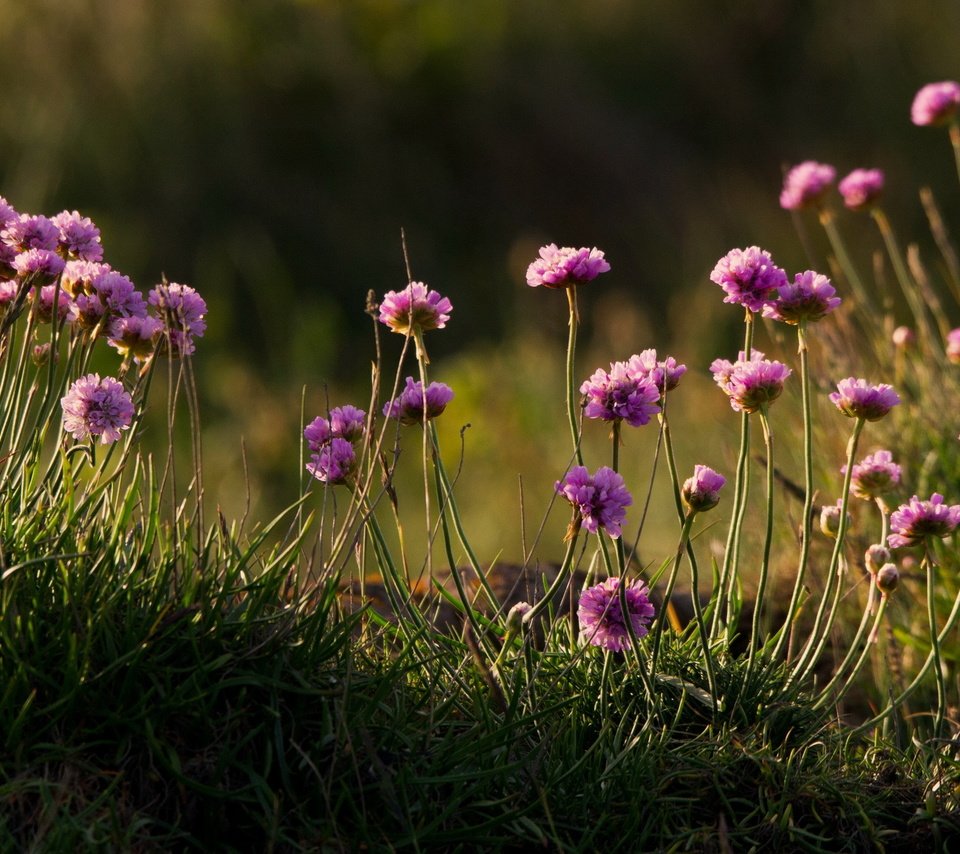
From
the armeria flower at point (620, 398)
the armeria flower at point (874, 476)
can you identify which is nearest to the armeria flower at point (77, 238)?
the armeria flower at point (620, 398)

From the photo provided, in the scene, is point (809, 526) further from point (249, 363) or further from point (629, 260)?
point (629, 260)

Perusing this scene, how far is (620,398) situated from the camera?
6.69 ft

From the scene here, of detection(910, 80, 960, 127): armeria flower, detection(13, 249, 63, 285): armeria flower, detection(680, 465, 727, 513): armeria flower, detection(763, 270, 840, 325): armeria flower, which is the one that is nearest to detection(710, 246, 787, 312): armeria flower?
detection(763, 270, 840, 325): armeria flower

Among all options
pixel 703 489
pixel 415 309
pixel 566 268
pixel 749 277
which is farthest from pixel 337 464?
pixel 749 277

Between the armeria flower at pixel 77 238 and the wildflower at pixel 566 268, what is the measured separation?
30.0 inches

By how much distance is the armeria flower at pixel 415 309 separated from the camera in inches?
82.9

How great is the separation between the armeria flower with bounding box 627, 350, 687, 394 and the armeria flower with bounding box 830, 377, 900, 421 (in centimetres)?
26

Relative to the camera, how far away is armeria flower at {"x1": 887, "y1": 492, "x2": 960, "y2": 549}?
6.89 feet

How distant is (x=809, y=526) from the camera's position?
7.02 feet

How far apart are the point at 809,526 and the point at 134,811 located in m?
1.15

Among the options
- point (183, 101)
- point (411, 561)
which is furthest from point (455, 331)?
point (411, 561)

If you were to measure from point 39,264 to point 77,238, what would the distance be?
18cm

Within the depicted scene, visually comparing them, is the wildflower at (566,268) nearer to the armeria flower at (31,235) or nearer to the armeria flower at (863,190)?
the armeria flower at (31,235)

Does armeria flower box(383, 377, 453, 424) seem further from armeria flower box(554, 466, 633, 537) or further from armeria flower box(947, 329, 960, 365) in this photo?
armeria flower box(947, 329, 960, 365)
